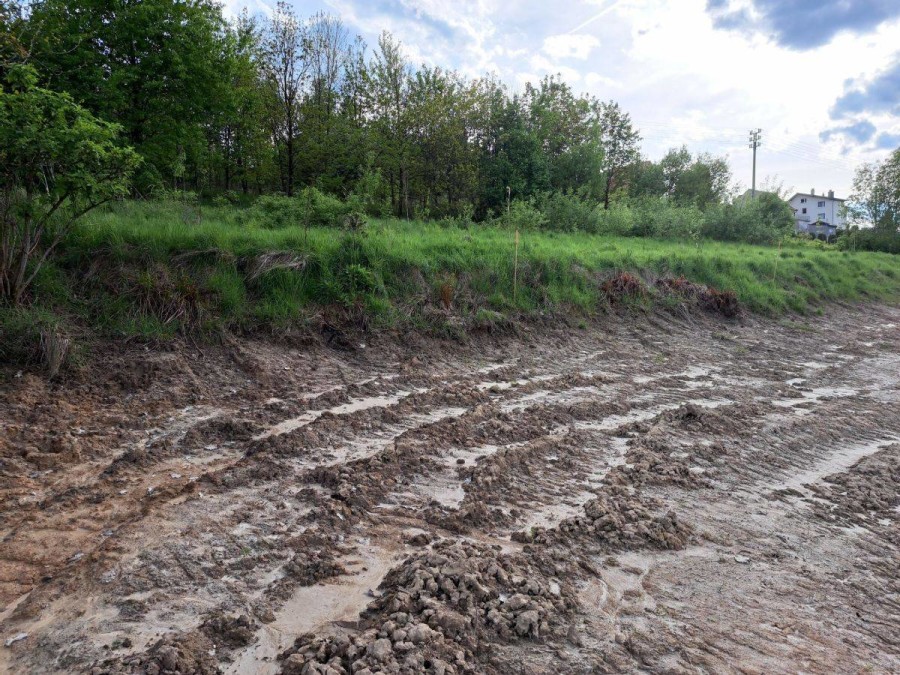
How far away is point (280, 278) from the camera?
305 inches

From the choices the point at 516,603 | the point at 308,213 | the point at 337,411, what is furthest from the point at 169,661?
the point at 308,213

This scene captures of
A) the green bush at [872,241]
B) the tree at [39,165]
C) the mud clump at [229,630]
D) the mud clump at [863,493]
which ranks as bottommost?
the mud clump at [863,493]

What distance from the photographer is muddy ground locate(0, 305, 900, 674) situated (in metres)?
2.51

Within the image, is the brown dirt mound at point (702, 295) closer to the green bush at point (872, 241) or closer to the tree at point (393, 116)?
the tree at point (393, 116)

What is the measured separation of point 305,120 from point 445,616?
76.3 feet

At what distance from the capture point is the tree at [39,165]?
5328 millimetres

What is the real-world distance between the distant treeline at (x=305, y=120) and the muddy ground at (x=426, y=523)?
732cm

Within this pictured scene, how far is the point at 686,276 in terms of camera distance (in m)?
13.1

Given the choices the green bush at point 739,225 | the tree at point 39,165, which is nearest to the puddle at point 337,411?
the tree at point 39,165

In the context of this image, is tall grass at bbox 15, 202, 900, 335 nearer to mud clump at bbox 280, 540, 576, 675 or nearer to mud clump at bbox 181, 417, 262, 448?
mud clump at bbox 181, 417, 262, 448

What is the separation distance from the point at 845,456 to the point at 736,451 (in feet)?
3.49

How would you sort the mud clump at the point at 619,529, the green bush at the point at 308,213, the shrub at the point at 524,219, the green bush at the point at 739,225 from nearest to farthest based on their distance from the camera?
1. the mud clump at the point at 619,529
2. the green bush at the point at 308,213
3. the shrub at the point at 524,219
4. the green bush at the point at 739,225

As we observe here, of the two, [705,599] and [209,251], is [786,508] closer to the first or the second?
[705,599]

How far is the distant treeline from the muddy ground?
732cm
